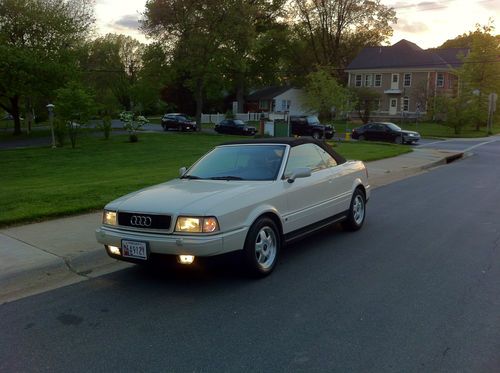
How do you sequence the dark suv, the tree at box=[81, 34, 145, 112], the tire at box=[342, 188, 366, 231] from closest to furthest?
the tire at box=[342, 188, 366, 231], the dark suv, the tree at box=[81, 34, 145, 112]

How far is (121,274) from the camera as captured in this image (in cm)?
551

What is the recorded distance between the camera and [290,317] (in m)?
4.20

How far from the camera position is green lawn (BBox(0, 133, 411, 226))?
8.55 meters

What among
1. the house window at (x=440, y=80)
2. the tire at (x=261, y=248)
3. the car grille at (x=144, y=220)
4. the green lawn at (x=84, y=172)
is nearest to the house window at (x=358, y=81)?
the house window at (x=440, y=80)

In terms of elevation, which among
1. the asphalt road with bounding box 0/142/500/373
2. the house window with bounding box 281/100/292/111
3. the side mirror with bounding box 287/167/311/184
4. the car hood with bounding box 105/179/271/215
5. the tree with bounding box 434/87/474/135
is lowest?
the asphalt road with bounding box 0/142/500/373

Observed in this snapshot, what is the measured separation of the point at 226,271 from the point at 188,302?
966 millimetres

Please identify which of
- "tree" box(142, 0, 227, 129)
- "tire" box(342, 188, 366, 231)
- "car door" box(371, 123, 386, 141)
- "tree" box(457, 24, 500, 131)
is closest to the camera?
"tire" box(342, 188, 366, 231)

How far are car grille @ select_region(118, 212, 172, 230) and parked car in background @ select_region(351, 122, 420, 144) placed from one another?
93.6 ft

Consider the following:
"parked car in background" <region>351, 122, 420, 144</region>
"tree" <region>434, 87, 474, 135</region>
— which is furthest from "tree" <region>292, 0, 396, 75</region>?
"parked car in background" <region>351, 122, 420, 144</region>

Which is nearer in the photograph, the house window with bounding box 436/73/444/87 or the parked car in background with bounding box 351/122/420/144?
the parked car in background with bounding box 351/122/420/144

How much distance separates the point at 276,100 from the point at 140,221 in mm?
63491

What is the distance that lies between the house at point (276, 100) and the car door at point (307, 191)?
59.8 meters

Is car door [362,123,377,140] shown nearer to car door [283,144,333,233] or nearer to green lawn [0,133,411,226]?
green lawn [0,133,411,226]

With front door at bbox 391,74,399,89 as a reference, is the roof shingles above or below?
above
